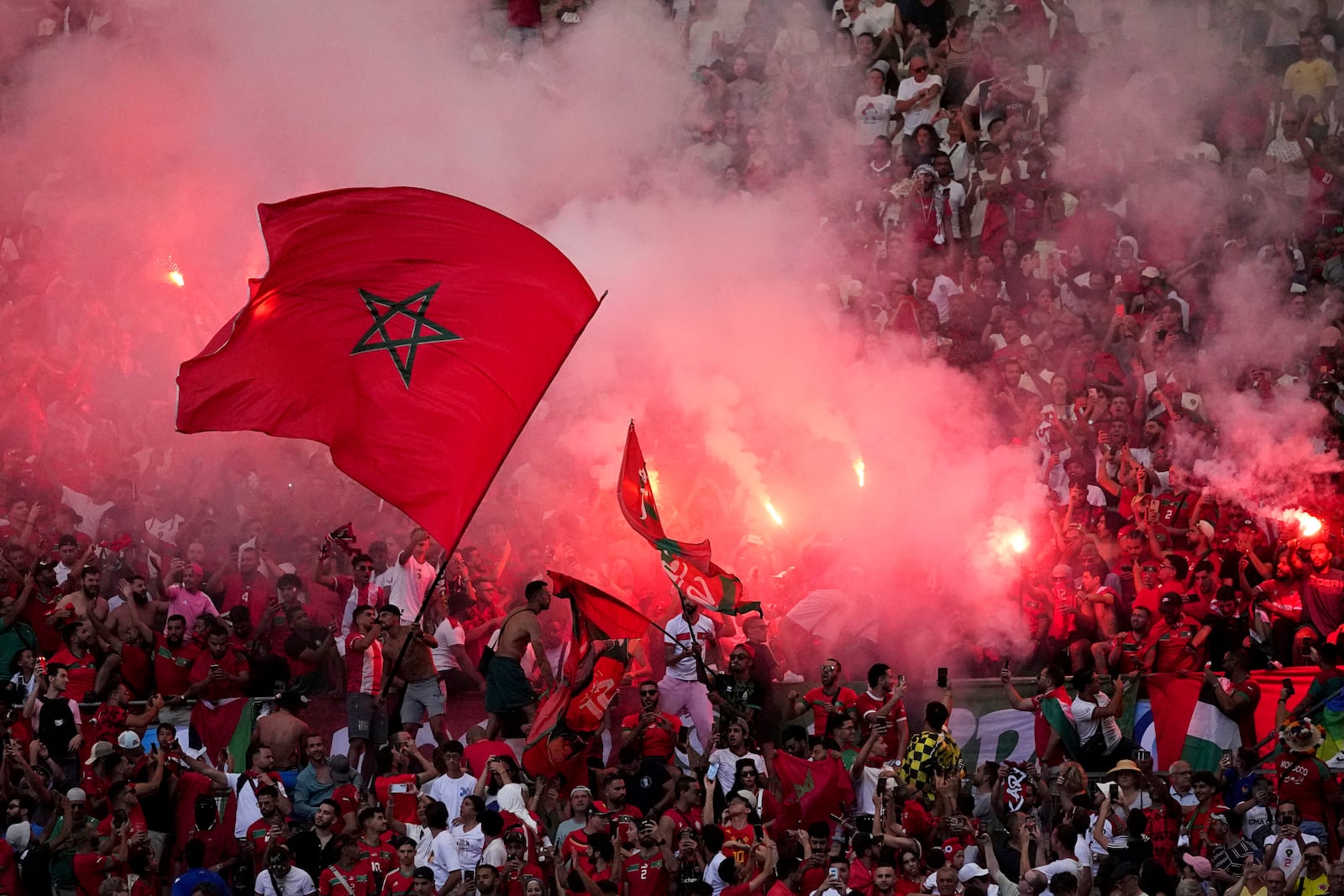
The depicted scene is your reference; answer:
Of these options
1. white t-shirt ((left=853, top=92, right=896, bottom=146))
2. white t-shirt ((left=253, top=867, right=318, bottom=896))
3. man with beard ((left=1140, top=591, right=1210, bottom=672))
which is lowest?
white t-shirt ((left=253, top=867, right=318, bottom=896))

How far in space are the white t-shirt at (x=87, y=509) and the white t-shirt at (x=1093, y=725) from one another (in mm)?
6072

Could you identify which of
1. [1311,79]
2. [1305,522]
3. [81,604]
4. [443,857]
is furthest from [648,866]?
[1311,79]

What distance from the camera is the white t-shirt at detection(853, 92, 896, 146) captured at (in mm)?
15508

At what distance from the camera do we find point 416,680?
33.0 ft

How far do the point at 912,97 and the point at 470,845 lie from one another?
816 cm

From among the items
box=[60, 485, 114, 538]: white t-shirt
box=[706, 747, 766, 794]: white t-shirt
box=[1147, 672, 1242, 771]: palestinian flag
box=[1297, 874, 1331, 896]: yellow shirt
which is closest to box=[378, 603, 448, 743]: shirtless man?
box=[706, 747, 766, 794]: white t-shirt

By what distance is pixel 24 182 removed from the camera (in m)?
15.9

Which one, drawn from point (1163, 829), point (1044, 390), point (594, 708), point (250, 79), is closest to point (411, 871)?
point (594, 708)

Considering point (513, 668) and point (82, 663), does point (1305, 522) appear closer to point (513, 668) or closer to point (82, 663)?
point (513, 668)

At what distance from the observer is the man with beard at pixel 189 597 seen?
10.7 metres

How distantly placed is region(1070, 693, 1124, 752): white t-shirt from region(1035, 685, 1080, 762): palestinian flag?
0.09 ft

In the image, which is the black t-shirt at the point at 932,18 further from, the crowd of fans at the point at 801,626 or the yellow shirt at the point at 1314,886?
the yellow shirt at the point at 1314,886

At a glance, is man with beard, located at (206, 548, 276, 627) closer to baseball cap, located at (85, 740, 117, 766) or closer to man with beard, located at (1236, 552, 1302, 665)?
baseball cap, located at (85, 740, 117, 766)

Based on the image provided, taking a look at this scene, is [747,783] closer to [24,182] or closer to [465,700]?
[465,700]
